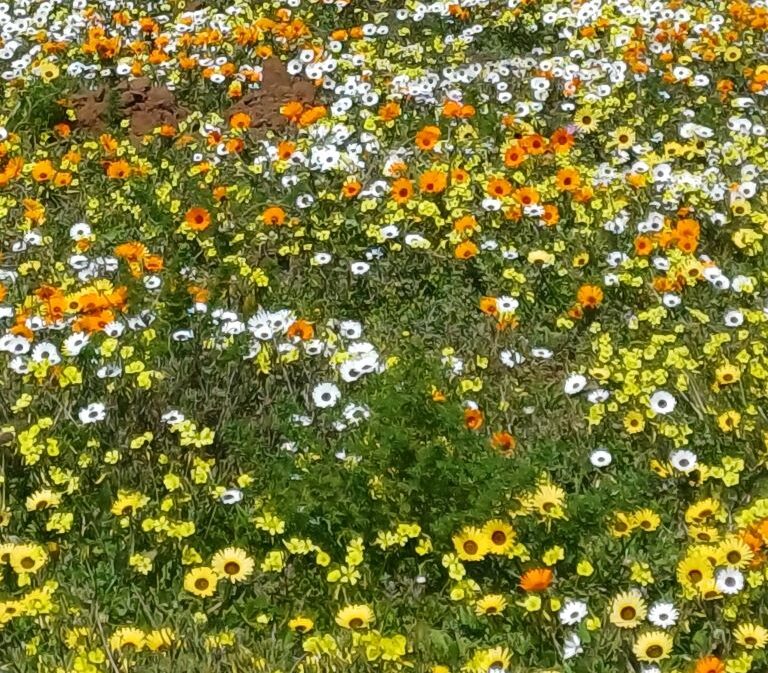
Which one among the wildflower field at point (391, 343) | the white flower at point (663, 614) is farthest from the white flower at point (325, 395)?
the white flower at point (663, 614)

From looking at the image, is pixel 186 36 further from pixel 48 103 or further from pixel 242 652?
pixel 242 652

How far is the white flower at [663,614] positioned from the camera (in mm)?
3278

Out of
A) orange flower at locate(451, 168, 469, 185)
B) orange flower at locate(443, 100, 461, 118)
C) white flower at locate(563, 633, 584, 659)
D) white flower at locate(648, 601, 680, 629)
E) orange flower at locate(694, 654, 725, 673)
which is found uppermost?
orange flower at locate(694, 654, 725, 673)

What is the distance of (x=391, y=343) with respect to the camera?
469cm

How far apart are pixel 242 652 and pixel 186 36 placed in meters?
5.26

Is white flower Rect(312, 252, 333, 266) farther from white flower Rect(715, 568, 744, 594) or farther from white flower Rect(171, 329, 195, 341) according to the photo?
white flower Rect(715, 568, 744, 594)

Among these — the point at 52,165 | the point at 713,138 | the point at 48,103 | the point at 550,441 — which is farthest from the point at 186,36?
the point at 550,441

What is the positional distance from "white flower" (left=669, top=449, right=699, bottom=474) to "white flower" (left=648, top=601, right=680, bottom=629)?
653mm

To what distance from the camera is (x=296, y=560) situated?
361 cm

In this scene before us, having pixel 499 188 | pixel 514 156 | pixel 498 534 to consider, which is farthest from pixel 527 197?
pixel 498 534

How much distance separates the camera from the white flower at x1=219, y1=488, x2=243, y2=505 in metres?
3.81

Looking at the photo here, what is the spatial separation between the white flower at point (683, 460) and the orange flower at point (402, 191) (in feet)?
7.18

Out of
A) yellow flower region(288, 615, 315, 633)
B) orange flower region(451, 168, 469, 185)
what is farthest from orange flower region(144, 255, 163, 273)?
yellow flower region(288, 615, 315, 633)

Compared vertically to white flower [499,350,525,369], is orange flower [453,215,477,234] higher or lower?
higher
